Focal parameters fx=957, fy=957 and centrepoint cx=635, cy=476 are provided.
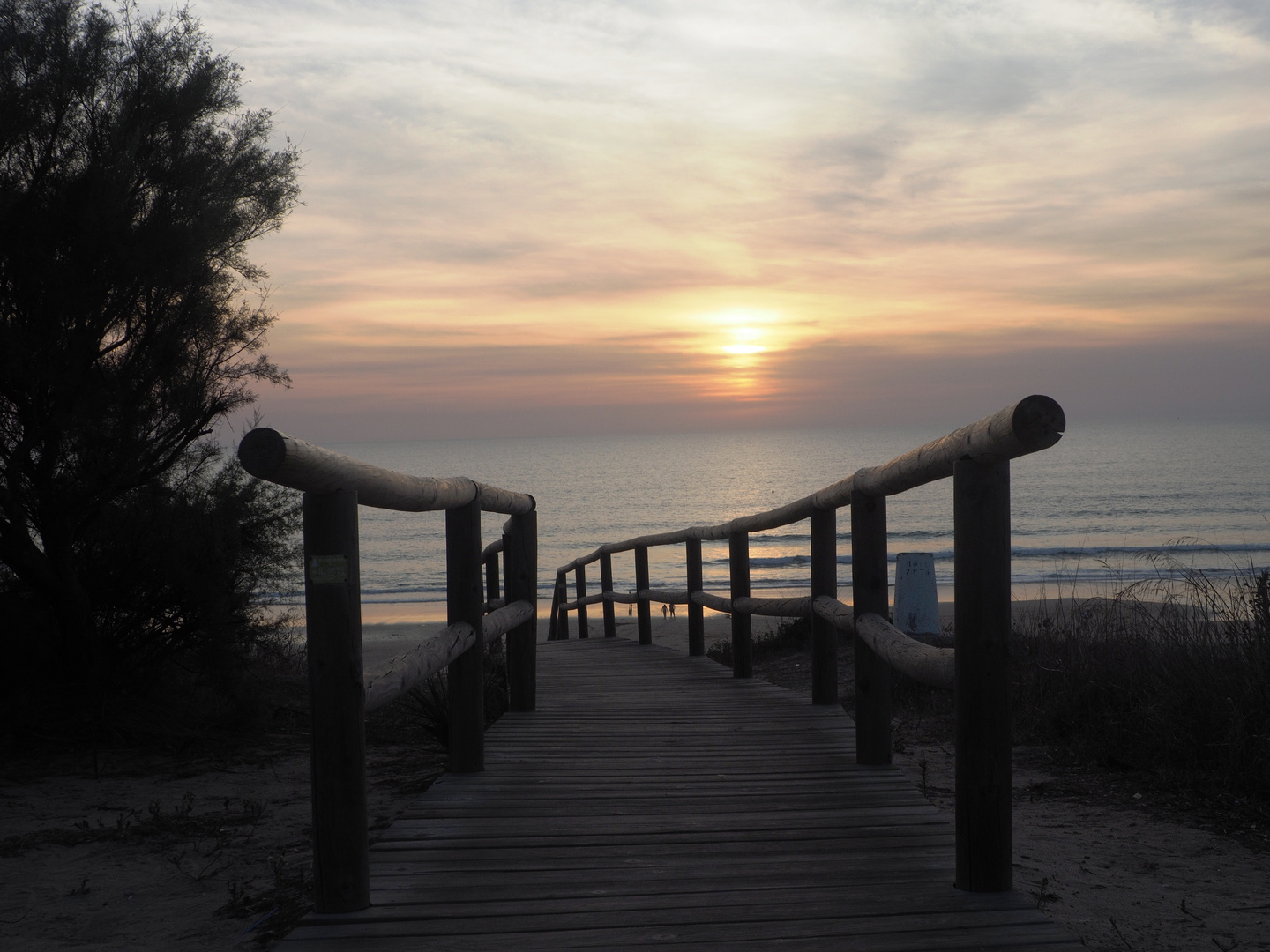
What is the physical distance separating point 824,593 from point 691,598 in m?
3.15

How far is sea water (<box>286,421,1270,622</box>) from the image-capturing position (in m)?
29.7

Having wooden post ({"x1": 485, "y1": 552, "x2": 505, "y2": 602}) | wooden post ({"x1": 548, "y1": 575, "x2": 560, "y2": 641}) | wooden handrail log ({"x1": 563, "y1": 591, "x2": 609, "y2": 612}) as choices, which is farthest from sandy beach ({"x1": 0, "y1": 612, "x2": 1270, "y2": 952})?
wooden post ({"x1": 548, "y1": 575, "x2": 560, "y2": 641})

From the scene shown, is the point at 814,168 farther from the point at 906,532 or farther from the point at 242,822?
the point at 906,532

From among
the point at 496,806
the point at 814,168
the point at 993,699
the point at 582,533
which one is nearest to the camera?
the point at 993,699

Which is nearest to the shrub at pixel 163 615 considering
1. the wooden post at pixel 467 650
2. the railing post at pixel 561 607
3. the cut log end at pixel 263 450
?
the wooden post at pixel 467 650

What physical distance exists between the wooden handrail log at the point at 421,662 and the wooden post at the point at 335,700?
12cm

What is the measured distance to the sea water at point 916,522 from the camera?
29734 mm

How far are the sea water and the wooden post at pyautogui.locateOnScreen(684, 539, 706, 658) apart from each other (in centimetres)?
304

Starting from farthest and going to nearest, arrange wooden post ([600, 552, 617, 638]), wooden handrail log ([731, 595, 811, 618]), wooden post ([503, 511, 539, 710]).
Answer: wooden post ([600, 552, 617, 638])
wooden post ([503, 511, 539, 710])
wooden handrail log ([731, 595, 811, 618])

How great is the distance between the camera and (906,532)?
41719 mm

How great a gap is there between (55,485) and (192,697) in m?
A: 1.81

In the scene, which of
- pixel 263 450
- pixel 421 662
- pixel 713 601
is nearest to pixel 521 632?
pixel 421 662

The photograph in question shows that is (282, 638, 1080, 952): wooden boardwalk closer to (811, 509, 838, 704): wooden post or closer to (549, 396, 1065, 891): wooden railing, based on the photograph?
(549, 396, 1065, 891): wooden railing

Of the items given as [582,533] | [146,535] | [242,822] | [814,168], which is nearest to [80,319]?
[146,535]
